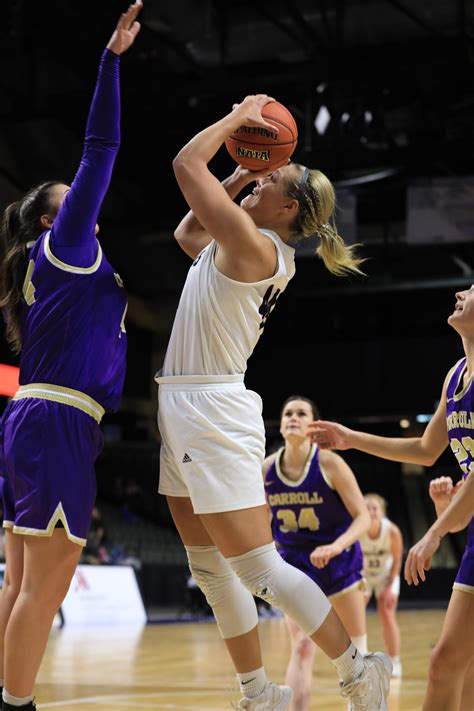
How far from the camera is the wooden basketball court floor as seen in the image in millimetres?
5855

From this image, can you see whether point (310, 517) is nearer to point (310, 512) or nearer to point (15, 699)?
point (310, 512)

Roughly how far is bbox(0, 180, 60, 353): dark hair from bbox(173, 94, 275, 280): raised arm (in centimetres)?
63

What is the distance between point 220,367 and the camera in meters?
3.48

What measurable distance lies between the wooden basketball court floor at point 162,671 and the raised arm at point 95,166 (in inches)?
75.6

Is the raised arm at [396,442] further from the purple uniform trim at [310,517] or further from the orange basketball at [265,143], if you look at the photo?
the purple uniform trim at [310,517]

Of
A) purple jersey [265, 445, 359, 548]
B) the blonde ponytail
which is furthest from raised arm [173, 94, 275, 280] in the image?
purple jersey [265, 445, 359, 548]

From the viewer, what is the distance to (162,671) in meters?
7.77

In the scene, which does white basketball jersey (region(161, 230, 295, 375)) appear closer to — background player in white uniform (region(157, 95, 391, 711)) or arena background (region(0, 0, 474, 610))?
background player in white uniform (region(157, 95, 391, 711))

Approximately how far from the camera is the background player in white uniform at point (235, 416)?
10.9 feet

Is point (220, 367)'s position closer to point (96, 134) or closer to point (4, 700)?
point (96, 134)

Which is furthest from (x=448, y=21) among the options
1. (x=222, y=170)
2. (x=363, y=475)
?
(x=363, y=475)

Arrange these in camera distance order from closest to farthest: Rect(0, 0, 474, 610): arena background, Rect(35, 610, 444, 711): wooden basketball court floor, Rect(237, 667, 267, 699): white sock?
1. Rect(237, 667, 267, 699): white sock
2. Rect(35, 610, 444, 711): wooden basketball court floor
3. Rect(0, 0, 474, 610): arena background

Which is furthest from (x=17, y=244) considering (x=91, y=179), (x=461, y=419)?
(x=461, y=419)

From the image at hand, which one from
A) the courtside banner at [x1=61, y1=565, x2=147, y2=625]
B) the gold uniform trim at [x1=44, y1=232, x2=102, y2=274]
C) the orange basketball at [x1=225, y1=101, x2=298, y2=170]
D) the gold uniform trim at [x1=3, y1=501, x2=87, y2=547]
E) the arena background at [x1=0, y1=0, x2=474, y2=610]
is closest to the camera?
the gold uniform trim at [x1=3, y1=501, x2=87, y2=547]
